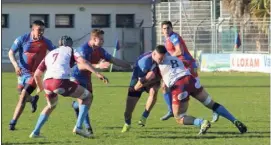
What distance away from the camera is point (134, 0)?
50844mm

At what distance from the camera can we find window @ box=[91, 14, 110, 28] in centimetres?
5097

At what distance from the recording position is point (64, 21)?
165 ft

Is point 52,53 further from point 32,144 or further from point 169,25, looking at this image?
point 169,25

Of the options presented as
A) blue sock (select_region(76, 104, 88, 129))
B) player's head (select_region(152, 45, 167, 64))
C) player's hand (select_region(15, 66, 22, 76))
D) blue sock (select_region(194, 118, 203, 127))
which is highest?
player's head (select_region(152, 45, 167, 64))

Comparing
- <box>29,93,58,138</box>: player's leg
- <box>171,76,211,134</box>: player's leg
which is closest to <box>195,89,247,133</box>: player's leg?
<box>171,76,211,134</box>: player's leg

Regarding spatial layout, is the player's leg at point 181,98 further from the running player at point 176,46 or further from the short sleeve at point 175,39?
the short sleeve at point 175,39

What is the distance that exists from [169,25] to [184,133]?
233 centimetres

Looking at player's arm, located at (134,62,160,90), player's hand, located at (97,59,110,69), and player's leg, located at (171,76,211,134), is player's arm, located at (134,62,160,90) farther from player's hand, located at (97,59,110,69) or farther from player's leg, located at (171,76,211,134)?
player's hand, located at (97,59,110,69)

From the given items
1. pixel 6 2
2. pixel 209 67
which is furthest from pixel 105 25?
pixel 209 67

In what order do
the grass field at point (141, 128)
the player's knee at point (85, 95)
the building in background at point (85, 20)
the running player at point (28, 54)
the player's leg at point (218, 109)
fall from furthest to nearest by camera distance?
the building in background at point (85, 20)
the running player at point (28, 54)
the player's leg at point (218, 109)
the player's knee at point (85, 95)
the grass field at point (141, 128)

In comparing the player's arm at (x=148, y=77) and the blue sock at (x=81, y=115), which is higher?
the player's arm at (x=148, y=77)

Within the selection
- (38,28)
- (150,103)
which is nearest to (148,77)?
(150,103)

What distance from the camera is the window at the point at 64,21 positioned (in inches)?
1976

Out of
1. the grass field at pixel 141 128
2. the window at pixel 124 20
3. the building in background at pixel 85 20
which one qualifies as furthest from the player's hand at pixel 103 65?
the window at pixel 124 20
